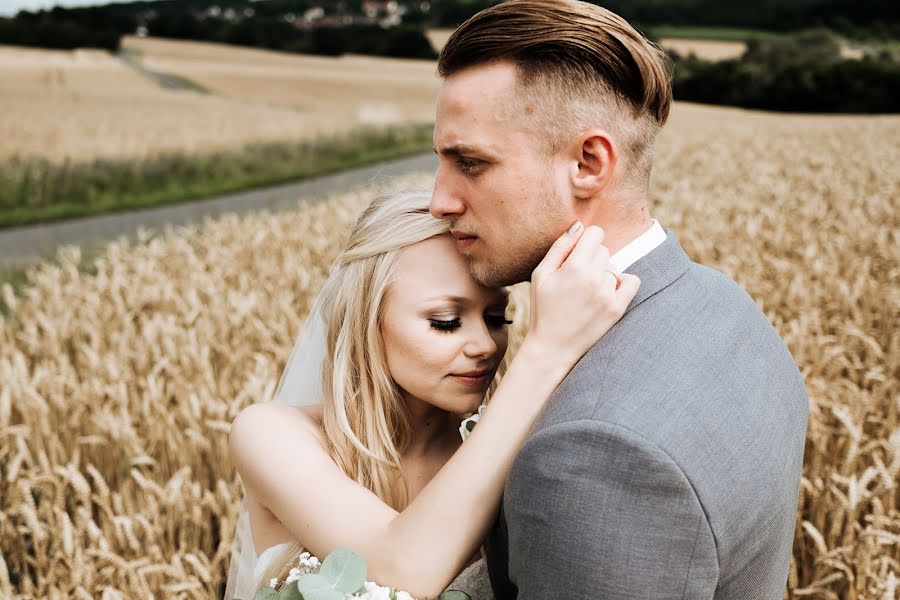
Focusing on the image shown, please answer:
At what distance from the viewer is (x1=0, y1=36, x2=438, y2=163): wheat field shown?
24219mm

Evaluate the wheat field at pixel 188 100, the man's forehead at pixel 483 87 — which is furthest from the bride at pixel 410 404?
the wheat field at pixel 188 100

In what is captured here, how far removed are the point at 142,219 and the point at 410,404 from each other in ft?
51.2

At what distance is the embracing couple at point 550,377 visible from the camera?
60.6 inches

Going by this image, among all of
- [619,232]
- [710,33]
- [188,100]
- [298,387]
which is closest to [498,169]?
[619,232]

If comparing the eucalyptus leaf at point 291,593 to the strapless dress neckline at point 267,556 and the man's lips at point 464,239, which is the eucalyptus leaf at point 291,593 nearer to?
the strapless dress neckline at point 267,556

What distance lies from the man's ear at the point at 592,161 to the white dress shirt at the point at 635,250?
0.57 ft

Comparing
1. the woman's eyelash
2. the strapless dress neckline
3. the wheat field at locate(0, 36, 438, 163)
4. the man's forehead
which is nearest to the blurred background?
the wheat field at locate(0, 36, 438, 163)

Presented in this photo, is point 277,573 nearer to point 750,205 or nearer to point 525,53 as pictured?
point 525,53

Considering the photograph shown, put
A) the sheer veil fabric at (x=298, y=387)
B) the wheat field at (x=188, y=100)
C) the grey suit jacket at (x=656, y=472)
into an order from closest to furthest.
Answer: the grey suit jacket at (x=656, y=472), the sheer veil fabric at (x=298, y=387), the wheat field at (x=188, y=100)

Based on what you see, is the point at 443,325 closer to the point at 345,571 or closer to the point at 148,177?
the point at 345,571

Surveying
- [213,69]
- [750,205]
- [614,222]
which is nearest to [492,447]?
[614,222]

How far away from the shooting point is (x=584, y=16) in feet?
6.26

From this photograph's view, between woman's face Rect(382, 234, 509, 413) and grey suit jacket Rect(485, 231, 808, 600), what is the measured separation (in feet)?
1.91

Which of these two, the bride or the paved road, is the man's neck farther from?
the paved road
